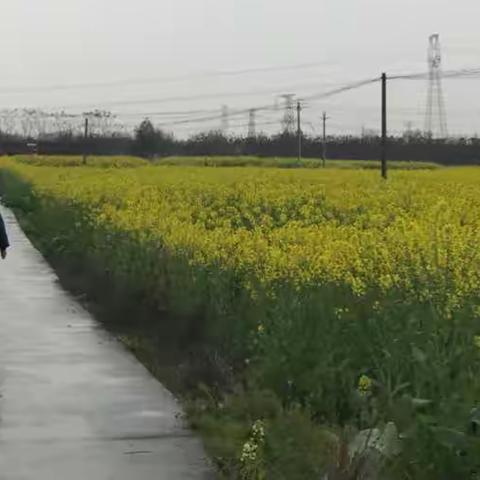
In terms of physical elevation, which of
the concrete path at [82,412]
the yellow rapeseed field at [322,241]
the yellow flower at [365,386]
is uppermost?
the yellow rapeseed field at [322,241]

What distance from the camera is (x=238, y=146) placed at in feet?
325

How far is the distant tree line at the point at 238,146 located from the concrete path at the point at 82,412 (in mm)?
72720

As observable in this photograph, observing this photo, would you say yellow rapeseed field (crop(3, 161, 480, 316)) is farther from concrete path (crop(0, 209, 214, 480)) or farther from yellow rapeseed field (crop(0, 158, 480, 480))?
concrete path (crop(0, 209, 214, 480))

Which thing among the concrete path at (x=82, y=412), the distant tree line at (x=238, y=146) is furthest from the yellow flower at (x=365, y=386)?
the distant tree line at (x=238, y=146)

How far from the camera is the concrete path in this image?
587 centimetres

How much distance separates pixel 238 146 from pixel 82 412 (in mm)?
92484

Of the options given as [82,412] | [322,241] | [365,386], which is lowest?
[82,412]

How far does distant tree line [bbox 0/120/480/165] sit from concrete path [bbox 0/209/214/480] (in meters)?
72.7

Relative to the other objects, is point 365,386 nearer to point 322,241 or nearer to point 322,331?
point 322,331

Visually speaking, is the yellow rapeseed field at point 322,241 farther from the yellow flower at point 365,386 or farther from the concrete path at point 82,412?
the concrete path at point 82,412

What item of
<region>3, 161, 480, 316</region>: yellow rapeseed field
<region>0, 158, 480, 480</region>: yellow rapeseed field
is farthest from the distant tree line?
<region>0, 158, 480, 480</region>: yellow rapeseed field

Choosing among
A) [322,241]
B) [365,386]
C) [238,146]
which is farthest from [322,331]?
[238,146]

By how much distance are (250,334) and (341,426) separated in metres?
1.77

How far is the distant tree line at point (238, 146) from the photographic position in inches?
3393
